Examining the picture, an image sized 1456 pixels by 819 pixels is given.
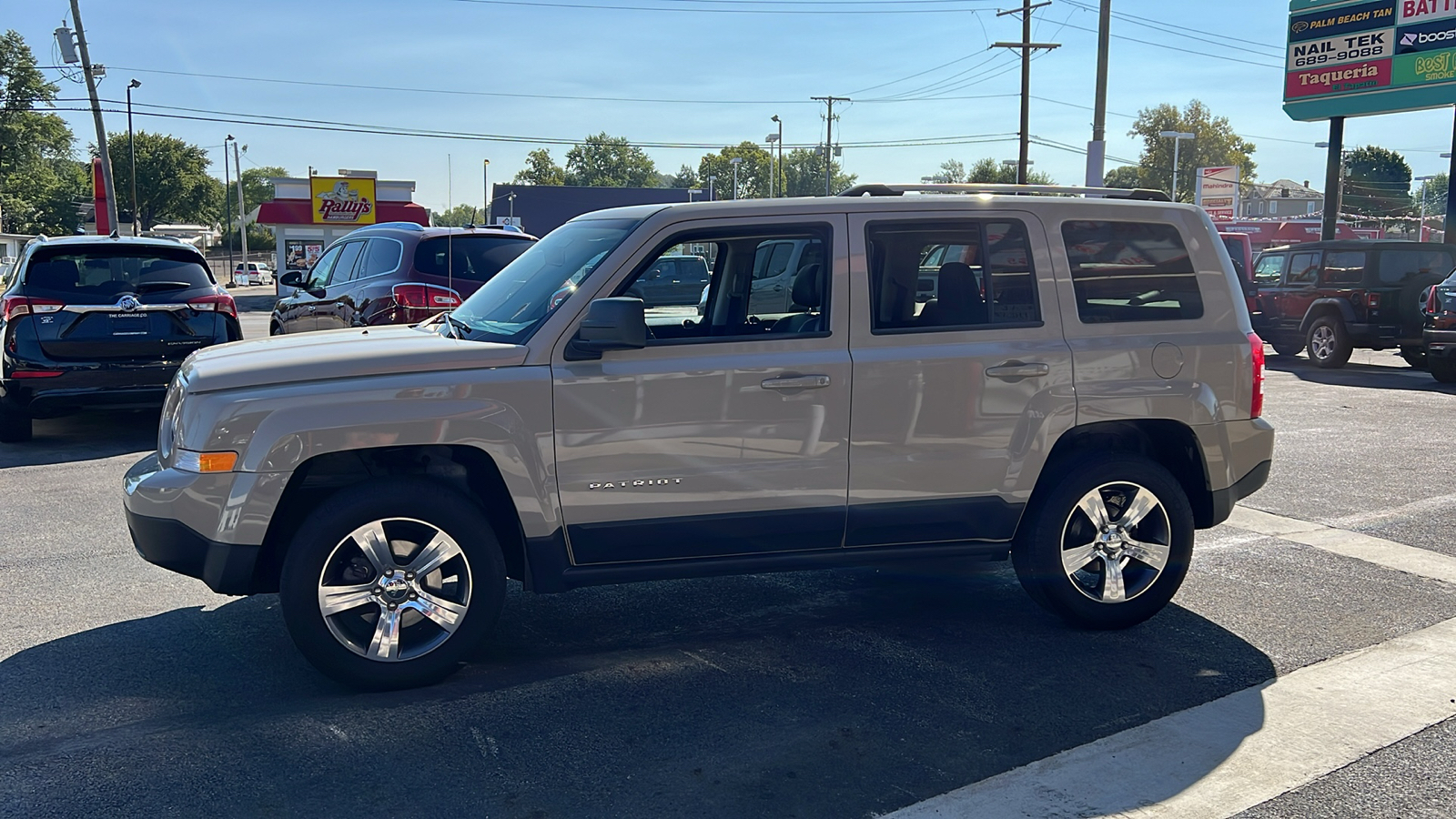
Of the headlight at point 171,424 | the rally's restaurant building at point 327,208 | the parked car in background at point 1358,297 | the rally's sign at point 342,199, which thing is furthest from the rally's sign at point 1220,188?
the headlight at point 171,424

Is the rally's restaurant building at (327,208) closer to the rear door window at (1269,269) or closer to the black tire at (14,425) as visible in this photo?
the rear door window at (1269,269)

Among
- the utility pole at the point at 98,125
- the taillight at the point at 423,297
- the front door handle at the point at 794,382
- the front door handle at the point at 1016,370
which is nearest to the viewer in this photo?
the front door handle at the point at 794,382

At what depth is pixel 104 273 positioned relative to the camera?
9461mm

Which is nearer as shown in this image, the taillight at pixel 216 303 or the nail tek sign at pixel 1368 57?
the taillight at pixel 216 303

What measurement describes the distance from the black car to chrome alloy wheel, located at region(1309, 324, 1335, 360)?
1504cm

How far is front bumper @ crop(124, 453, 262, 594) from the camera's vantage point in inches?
165

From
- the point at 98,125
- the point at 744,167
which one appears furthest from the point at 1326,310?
the point at 744,167

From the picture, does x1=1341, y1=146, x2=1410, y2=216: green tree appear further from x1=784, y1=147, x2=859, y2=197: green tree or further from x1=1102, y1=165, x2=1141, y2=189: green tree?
x1=784, y1=147, x2=859, y2=197: green tree

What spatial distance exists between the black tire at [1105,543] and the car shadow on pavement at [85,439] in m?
7.58

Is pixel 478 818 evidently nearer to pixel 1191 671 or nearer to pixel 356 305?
pixel 1191 671

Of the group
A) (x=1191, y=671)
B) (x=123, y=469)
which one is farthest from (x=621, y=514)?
(x=123, y=469)

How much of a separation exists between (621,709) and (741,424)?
3.91 ft

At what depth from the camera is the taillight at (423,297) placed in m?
9.73

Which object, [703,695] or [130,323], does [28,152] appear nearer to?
[130,323]
